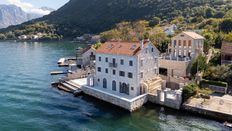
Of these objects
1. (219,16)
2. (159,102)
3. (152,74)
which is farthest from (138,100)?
(219,16)

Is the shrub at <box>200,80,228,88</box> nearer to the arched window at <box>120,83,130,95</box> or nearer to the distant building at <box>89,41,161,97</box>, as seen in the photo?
the distant building at <box>89,41,161,97</box>

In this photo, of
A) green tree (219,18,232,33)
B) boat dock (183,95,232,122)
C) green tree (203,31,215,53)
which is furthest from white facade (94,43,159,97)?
green tree (219,18,232,33)

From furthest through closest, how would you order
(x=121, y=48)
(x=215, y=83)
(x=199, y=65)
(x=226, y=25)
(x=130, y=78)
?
(x=226, y=25)
(x=199, y=65)
(x=121, y=48)
(x=215, y=83)
(x=130, y=78)

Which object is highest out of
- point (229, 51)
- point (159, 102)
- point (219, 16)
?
point (219, 16)

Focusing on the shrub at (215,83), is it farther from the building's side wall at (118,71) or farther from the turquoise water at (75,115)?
the building's side wall at (118,71)

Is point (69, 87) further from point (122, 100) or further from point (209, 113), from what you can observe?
point (209, 113)

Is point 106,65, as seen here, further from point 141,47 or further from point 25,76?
point 25,76

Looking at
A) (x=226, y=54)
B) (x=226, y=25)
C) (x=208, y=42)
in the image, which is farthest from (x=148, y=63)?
(x=226, y=25)
